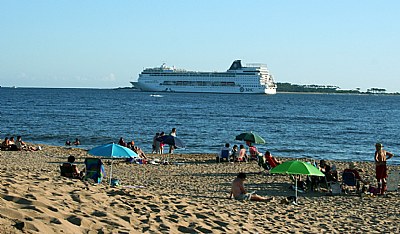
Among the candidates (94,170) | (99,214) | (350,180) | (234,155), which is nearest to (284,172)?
(350,180)

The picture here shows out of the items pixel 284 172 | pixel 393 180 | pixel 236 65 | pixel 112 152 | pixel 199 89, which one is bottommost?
pixel 393 180

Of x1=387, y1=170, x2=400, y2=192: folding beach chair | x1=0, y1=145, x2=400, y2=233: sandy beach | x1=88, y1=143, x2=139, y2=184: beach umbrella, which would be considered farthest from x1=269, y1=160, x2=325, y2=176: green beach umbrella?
x1=88, y1=143, x2=139, y2=184: beach umbrella

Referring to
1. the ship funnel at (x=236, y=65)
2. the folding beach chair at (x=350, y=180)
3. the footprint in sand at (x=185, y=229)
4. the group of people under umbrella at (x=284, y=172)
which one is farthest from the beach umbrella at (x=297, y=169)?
the ship funnel at (x=236, y=65)

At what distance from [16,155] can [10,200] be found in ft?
41.9

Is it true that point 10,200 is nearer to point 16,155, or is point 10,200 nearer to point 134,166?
point 134,166

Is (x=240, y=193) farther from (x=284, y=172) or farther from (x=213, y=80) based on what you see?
(x=213, y=80)

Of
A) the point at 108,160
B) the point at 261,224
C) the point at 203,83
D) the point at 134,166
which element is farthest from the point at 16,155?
the point at 203,83

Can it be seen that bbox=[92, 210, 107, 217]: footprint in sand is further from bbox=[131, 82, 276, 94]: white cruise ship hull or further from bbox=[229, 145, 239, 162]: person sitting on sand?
bbox=[131, 82, 276, 94]: white cruise ship hull

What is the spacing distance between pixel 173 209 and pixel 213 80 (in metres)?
116

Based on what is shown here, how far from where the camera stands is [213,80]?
123688 millimetres

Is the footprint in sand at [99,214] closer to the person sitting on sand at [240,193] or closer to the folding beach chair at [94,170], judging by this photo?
the person sitting on sand at [240,193]

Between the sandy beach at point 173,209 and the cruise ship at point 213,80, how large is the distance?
10946cm

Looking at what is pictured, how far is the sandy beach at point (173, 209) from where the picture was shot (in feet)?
19.9

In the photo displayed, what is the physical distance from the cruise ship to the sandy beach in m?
109
